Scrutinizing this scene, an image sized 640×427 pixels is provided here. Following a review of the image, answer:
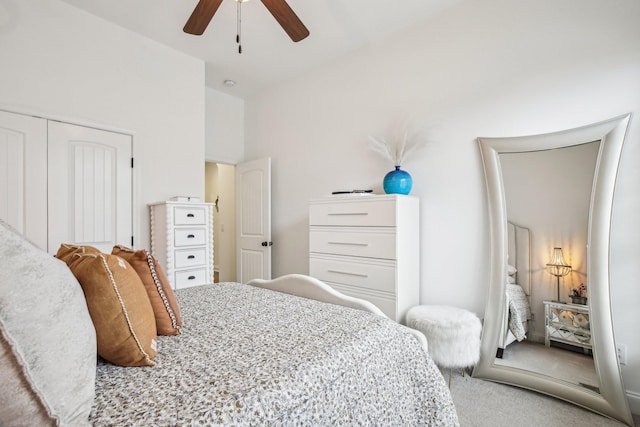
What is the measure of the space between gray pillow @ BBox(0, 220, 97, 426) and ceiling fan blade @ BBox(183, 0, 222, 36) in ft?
5.90

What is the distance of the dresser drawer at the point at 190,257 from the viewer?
2844mm

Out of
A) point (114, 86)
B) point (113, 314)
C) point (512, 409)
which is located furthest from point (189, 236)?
point (512, 409)

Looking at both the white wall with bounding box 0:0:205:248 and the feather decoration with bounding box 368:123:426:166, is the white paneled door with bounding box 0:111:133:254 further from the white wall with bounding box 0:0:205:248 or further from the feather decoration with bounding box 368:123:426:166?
the feather decoration with bounding box 368:123:426:166

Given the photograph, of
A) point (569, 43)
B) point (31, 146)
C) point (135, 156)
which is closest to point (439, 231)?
point (569, 43)

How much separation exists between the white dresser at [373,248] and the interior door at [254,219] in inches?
46.2

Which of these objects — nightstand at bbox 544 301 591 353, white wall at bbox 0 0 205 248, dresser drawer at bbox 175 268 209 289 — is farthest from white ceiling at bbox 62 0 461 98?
nightstand at bbox 544 301 591 353

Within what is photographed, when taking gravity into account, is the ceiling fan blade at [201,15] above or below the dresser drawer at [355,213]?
above

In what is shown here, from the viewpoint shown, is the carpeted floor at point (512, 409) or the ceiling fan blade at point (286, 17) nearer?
the carpeted floor at point (512, 409)

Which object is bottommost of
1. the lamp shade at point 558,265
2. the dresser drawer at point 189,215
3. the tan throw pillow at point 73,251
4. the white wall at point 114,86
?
the lamp shade at point 558,265

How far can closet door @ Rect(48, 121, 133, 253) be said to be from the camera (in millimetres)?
2510

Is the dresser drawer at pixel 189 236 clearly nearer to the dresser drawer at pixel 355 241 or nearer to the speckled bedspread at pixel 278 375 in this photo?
the dresser drawer at pixel 355 241

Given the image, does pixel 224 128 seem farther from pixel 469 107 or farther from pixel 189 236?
pixel 469 107

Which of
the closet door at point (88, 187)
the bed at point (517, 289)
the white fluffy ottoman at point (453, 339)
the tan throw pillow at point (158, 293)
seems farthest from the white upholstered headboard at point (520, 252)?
the closet door at point (88, 187)

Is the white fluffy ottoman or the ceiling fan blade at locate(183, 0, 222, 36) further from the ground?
the ceiling fan blade at locate(183, 0, 222, 36)
